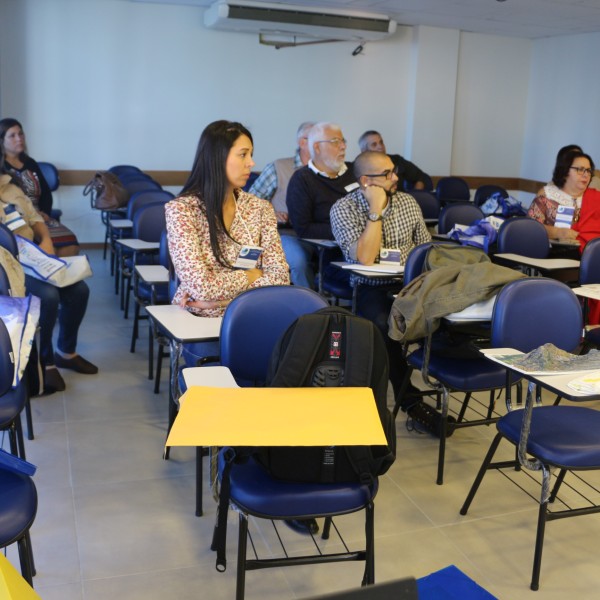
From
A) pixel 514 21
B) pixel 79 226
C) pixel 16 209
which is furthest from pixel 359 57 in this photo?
pixel 16 209

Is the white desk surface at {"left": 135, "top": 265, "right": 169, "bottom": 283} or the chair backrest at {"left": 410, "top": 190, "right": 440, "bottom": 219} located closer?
the white desk surface at {"left": 135, "top": 265, "right": 169, "bottom": 283}

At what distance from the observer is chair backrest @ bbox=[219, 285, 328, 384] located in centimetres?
256

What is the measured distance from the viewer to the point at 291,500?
203 centimetres

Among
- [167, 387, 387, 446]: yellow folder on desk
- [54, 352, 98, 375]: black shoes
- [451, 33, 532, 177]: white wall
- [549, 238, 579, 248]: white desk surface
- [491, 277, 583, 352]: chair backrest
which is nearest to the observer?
[167, 387, 387, 446]: yellow folder on desk

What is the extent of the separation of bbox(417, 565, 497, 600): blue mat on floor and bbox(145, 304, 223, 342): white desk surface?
159 cm

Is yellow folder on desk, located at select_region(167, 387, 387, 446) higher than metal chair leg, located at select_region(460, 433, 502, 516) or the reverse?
higher

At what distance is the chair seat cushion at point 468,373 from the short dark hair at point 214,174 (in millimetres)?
Answer: 1057

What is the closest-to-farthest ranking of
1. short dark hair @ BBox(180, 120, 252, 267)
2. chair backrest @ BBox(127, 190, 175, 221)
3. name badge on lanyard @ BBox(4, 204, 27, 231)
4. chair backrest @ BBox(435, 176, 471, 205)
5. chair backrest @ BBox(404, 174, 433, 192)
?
short dark hair @ BBox(180, 120, 252, 267) < name badge on lanyard @ BBox(4, 204, 27, 231) < chair backrest @ BBox(127, 190, 175, 221) < chair backrest @ BBox(404, 174, 433, 192) < chair backrest @ BBox(435, 176, 471, 205)

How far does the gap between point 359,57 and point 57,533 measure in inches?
310

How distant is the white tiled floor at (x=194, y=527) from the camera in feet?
7.98

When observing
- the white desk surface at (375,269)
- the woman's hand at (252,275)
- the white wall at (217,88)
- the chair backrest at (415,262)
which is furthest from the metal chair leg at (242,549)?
the white wall at (217,88)

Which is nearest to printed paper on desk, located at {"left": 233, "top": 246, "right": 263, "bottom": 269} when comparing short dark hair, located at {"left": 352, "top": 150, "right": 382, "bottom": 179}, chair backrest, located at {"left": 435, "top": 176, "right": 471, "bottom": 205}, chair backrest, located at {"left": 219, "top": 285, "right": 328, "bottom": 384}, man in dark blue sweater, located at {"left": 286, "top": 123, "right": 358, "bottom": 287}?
chair backrest, located at {"left": 219, "top": 285, "right": 328, "bottom": 384}

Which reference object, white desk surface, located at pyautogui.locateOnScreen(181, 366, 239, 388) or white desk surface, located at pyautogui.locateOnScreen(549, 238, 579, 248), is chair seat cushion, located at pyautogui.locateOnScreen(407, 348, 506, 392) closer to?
white desk surface, located at pyautogui.locateOnScreen(181, 366, 239, 388)

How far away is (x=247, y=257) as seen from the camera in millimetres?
3123
